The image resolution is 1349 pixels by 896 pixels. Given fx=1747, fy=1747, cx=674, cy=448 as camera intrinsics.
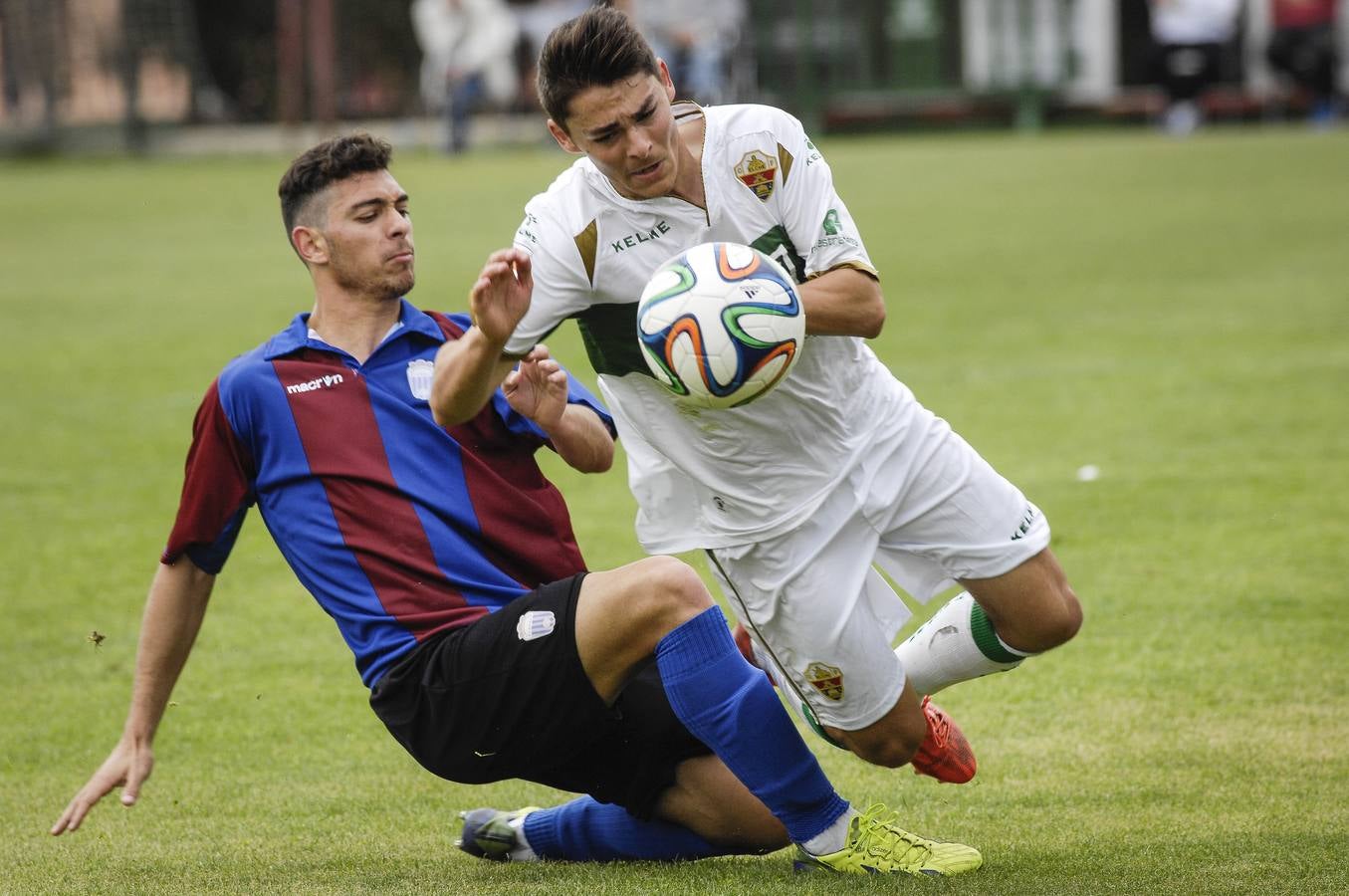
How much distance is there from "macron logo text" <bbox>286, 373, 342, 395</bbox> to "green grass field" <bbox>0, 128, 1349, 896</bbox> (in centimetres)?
121

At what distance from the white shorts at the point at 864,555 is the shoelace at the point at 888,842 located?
0.99 ft

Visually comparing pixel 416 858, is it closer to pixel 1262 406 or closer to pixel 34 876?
pixel 34 876

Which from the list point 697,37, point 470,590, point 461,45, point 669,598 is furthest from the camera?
point 697,37

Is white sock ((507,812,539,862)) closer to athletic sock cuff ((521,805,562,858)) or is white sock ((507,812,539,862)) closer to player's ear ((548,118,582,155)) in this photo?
athletic sock cuff ((521,805,562,858))

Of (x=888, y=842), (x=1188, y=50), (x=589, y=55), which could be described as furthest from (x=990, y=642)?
(x=1188, y=50)

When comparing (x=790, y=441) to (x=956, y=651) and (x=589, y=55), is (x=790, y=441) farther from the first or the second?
(x=589, y=55)

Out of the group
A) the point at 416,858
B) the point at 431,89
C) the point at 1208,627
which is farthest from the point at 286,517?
the point at 431,89

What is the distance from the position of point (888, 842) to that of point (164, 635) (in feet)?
6.05

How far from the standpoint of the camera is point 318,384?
14.5 feet

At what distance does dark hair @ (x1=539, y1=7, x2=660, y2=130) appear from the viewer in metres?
3.99

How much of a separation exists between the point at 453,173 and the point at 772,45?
10.3 m

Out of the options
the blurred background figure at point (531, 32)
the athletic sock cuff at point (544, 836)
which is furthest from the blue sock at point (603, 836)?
the blurred background figure at point (531, 32)

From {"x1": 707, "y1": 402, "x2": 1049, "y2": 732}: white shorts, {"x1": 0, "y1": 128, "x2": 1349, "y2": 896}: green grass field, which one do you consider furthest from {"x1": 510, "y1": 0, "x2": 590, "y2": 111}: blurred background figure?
{"x1": 707, "y1": 402, "x2": 1049, "y2": 732}: white shorts

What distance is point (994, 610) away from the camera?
14.9 feet
